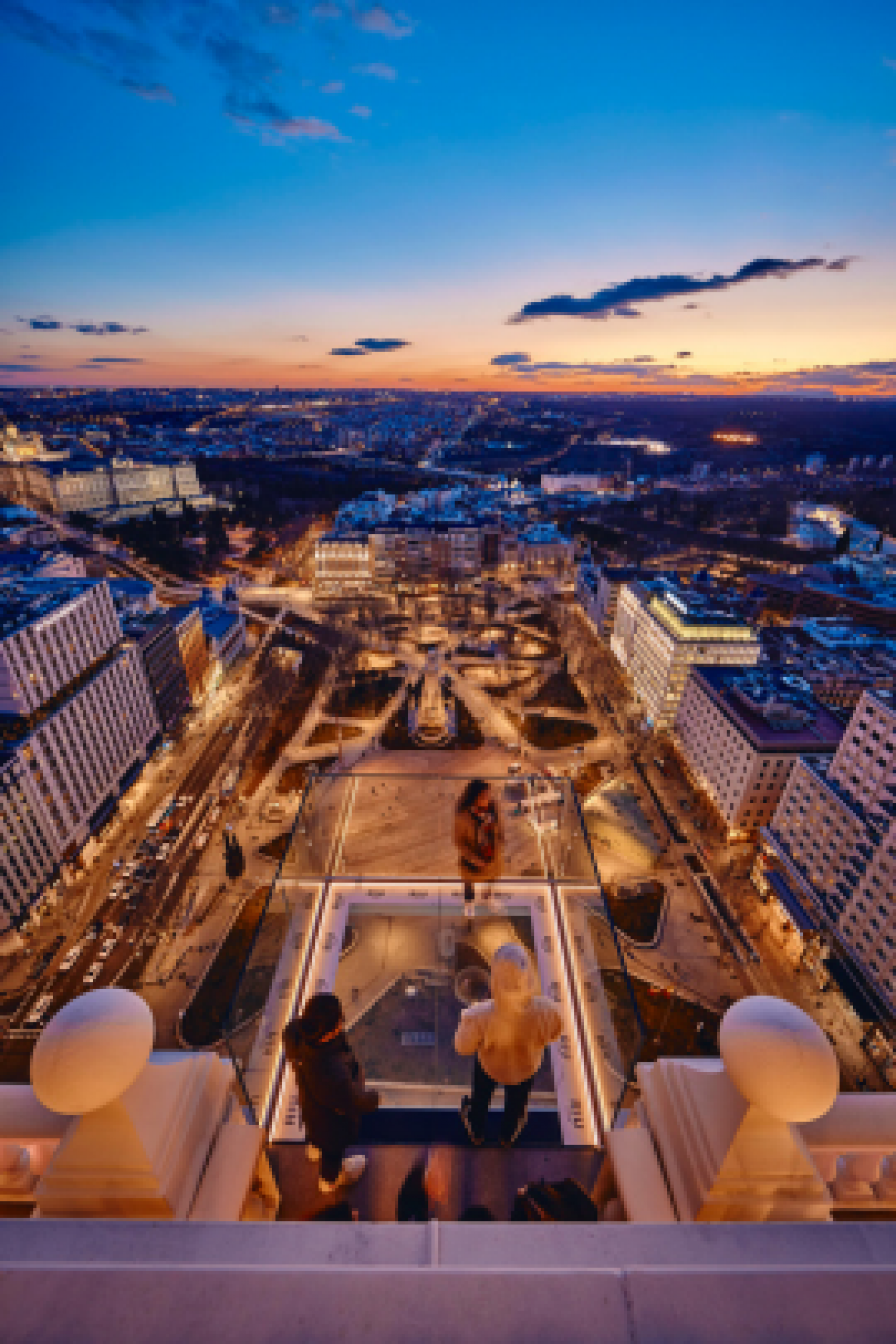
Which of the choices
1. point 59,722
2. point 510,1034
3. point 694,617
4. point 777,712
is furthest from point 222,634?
point 510,1034

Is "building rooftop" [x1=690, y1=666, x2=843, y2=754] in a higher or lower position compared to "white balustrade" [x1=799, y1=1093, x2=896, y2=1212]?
lower

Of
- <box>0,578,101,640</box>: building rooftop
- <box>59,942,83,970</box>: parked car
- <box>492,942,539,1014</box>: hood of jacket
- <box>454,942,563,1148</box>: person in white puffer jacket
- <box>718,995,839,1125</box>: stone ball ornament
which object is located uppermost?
<box>718,995,839,1125</box>: stone ball ornament

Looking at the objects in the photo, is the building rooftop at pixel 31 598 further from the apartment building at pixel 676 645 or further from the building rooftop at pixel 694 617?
the building rooftop at pixel 694 617

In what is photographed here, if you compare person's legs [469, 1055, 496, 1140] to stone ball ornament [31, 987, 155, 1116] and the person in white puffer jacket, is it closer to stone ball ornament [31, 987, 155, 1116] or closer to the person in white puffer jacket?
the person in white puffer jacket

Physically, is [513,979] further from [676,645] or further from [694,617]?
[694,617]

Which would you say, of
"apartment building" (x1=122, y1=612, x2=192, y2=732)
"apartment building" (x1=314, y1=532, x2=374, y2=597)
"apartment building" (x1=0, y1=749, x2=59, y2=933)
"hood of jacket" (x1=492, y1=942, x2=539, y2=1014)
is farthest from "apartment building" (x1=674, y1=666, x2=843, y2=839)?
"apartment building" (x1=314, y1=532, x2=374, y2=597)

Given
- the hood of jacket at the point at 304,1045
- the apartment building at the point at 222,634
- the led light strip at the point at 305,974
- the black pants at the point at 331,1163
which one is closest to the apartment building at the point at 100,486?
the apartment building at the point at 222,634
